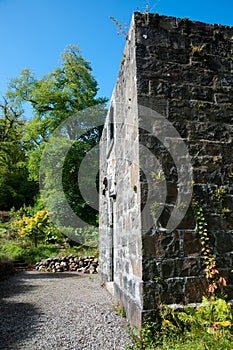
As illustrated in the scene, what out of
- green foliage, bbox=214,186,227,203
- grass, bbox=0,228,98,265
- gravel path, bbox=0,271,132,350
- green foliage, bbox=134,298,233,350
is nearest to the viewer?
green foliage, bbox=134,298,233,350

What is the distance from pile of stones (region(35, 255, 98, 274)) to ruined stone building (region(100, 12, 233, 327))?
519 cm

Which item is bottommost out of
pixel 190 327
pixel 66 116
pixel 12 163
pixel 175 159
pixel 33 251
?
pixel 33 251

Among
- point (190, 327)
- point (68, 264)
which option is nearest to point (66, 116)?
point (68, 264)

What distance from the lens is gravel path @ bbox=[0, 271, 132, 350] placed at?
10.3 feet

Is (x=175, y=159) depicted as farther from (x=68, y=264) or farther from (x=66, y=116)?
(x=66, y=116)

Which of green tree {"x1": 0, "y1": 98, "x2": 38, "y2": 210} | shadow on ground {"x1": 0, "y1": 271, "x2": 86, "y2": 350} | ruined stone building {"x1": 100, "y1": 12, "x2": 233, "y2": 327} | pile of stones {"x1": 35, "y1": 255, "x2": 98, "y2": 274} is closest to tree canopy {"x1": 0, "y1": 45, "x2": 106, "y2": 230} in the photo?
green tree {"x1": 0, "y1": 98, "x2": 38, "y2": 210}

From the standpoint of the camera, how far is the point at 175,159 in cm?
352

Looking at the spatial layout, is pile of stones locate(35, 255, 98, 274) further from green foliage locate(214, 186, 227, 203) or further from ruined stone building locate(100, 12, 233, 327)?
green foliage locate(214, 186, 227, 203)

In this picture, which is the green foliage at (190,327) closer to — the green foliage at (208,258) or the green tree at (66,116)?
the green foliage at (208,258)

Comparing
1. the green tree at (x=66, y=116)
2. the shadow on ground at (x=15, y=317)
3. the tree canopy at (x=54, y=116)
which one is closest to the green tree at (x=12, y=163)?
the tree canopy at (x=54, y=116)

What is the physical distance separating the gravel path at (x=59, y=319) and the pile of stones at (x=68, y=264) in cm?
276

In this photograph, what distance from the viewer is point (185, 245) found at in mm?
3316

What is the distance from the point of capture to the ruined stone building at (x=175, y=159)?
128 inches

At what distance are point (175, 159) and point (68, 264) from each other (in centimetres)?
716
